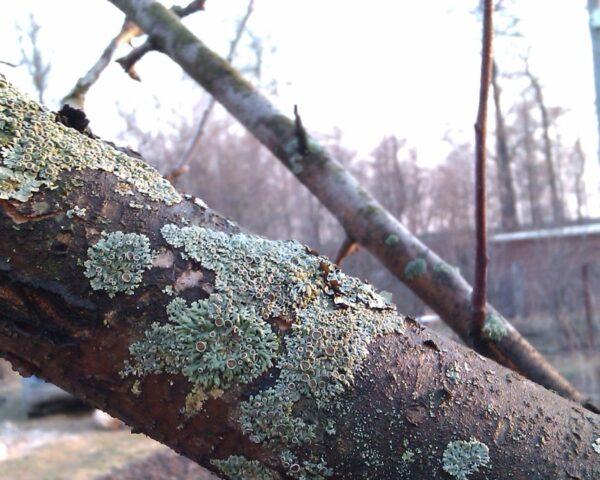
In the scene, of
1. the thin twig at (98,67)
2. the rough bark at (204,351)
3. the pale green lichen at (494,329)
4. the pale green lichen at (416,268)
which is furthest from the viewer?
the thin twig at (98,67)

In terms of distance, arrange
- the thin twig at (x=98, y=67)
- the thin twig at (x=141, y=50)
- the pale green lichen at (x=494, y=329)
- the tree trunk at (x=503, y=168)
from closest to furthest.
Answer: the pale green lichen at (x=494, y=329), the thin twig at (x=98, y=67), the thin twig at (x=141, y=50), the tree trunk at (x=503, y=168)

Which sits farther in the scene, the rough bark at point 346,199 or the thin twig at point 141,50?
the thin twig at point 141,50

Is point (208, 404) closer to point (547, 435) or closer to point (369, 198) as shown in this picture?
point (547, 435)

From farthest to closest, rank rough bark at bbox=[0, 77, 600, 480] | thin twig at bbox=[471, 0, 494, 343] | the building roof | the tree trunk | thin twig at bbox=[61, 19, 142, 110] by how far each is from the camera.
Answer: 1. the tree trunk
2. the building roof
3. thin twig at bbox=[61, 19, 142, 110]
4. thin twig at bbox=[471, 0, 494, 343]
5. rough bark at bbox=[0, 77, 600, 480]

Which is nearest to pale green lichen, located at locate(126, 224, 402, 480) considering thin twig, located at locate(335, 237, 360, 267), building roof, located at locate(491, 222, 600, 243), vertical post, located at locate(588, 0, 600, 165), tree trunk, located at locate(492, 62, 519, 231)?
thin twig, located at locate(335, 237, 360, 267)

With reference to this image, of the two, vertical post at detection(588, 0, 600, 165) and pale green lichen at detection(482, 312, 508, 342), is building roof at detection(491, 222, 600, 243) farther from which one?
pale green lichen at detection(482, 312, 508, 342)

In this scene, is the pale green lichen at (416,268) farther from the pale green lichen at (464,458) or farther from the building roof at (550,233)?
the building roof at (550,233)

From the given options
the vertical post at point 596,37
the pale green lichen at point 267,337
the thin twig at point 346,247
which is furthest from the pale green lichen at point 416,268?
the vertical post at point 596,37
